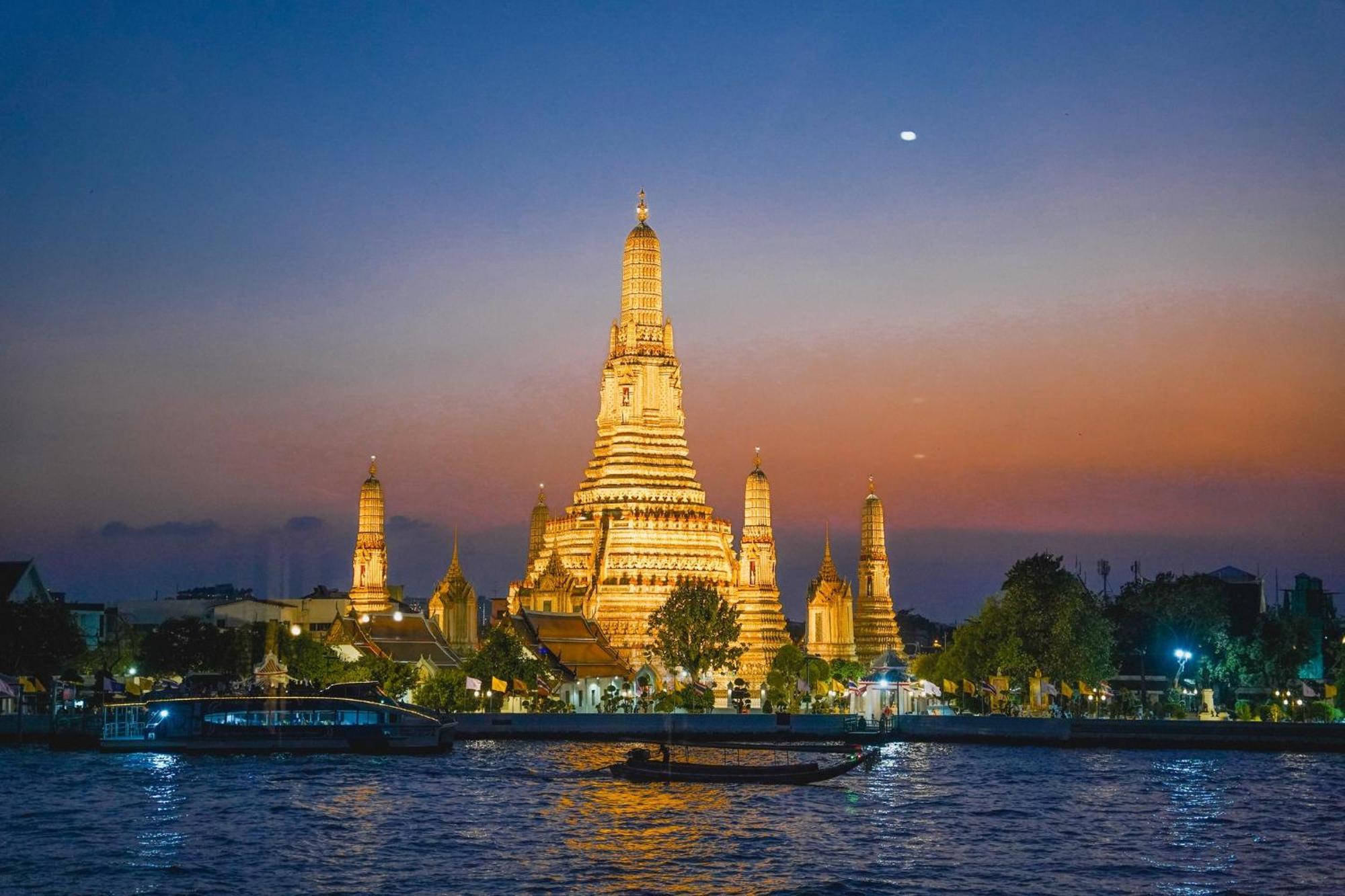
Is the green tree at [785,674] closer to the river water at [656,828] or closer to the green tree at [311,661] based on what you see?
the green tree at [311,661]

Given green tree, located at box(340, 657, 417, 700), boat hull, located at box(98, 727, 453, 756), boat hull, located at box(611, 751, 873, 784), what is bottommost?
boat hull, located at box(611, 751, 873, 784)

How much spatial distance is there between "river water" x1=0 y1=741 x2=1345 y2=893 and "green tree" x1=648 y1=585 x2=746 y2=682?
26.8 m

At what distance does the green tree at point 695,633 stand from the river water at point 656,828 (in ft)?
87.8

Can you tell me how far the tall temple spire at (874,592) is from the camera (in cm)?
14475

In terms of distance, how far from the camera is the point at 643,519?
128 meters

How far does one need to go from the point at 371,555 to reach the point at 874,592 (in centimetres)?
3875

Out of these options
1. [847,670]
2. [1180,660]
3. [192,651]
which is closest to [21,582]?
[192,651]

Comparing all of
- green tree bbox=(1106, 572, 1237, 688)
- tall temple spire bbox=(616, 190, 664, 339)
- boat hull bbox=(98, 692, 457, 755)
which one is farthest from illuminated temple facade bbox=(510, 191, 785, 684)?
boat hull bbox=(98, 692, 457, 755)

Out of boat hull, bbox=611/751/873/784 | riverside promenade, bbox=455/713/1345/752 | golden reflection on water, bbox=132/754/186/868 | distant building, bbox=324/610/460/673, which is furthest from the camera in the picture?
distant building, bbox=324/610/460/673

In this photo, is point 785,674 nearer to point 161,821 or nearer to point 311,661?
point 311,661

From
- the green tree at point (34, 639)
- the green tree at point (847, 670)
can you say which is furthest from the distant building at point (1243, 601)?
the green tree at point (34, 639)

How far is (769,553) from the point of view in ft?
440

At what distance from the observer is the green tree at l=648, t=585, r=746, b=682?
362ft

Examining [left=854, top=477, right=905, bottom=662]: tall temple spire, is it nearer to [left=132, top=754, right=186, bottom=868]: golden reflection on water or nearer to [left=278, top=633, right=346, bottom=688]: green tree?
[left=278, top=633, right=346, bottom=688]: green tree
